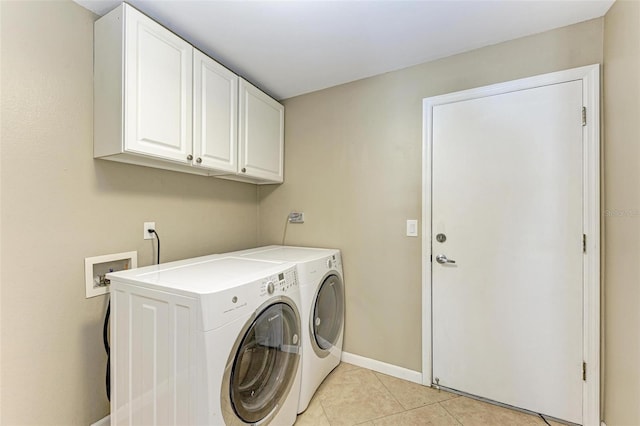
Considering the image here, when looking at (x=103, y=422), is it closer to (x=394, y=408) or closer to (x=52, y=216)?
(x=52, y=216)

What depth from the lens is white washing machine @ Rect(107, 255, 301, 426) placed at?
1.03 metres

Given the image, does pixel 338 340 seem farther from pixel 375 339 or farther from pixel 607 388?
pixel 607 388

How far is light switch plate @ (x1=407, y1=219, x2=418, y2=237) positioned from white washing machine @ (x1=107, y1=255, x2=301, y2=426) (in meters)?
0.95

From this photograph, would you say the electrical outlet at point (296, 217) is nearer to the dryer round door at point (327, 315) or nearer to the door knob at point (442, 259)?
the dryer round door at point (327, 315)

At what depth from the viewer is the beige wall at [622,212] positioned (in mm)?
1235

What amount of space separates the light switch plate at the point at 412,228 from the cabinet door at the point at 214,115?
132 centimetres

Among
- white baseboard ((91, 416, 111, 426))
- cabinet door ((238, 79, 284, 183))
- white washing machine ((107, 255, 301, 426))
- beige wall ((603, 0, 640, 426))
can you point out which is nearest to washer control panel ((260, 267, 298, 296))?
white washing machine ((107, 255, 301, 426))

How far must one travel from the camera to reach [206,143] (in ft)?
5.71

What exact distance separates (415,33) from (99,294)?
7.68 ft

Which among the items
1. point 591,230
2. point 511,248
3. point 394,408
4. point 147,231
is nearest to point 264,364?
point 394,408

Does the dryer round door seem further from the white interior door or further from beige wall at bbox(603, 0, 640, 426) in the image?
beige wall at bbox(603, 0, 640, 426)

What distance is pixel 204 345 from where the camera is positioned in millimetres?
1008

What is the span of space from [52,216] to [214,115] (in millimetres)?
1003

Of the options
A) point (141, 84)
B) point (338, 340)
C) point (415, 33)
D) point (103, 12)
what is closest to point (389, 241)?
point (338, 340)
